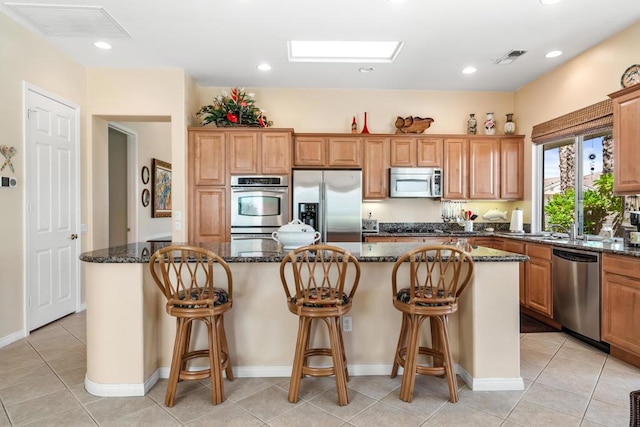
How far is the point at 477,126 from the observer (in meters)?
5.32

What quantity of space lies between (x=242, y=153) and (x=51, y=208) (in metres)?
2.13

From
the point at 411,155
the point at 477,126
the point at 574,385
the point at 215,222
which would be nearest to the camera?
the point at 574,385

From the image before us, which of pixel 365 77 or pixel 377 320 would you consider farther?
pixel 365 77

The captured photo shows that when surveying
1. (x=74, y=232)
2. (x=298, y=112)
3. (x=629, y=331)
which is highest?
(x=298, y=112)

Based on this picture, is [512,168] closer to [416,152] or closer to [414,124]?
[416,152]

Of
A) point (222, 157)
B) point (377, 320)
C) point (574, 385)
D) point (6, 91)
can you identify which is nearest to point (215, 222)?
point (222, 157)

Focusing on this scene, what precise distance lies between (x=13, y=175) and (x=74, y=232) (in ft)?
3.30

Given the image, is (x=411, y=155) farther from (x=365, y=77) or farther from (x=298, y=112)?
(x=298, y=112)

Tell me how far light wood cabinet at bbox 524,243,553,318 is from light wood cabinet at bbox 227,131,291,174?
300 centimetres

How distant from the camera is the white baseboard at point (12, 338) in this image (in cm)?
314

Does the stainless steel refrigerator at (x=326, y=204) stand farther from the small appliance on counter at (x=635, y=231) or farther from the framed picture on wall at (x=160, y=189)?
the framed picture on wall at (x=160, y=189)

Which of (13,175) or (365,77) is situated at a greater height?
(365,77)

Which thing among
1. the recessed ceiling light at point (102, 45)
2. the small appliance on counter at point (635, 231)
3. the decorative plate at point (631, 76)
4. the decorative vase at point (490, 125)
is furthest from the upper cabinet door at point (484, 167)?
the recessed ceiling light at point (102, 45)

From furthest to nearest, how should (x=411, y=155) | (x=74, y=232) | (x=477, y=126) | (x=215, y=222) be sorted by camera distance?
1. (x=477, y=126)
2. (x=411, y=155)
3. (x=215, y=222)
4. (x=74, y=232)
